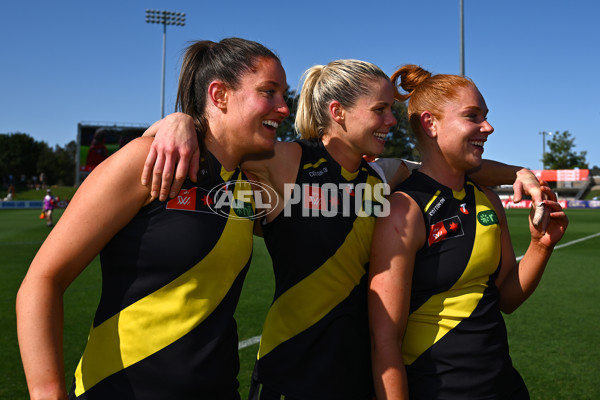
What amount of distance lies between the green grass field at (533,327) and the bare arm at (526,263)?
2116 millimetres

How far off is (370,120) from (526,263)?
105cm

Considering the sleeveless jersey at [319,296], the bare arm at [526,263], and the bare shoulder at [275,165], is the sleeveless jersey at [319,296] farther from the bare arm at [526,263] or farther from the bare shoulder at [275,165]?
the bare arm at [526,263]

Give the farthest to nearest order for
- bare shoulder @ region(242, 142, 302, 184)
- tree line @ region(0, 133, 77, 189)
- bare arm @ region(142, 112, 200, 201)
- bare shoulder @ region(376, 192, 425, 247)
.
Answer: tree line @ region(0, 133, 77, 189)
bare shoulder @ region(242, 142, 302, 184)
bare shoulder @ region(376, 192, 425, 247)
bare arm @ region(142, 112, 200, 201)

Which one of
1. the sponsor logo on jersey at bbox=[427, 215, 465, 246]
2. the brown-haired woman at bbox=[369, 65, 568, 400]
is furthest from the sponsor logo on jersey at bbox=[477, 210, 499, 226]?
the sponsor logo on jersey at bbox=[427, 215, 465, 246]

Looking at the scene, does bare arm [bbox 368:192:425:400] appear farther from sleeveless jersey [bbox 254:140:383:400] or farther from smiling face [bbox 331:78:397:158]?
smiling face [bbox 331:78:397:158]

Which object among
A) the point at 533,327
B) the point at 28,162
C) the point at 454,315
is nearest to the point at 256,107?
the point at 454,315

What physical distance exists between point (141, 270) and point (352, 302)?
902mm

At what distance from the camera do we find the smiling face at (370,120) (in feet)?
7.47

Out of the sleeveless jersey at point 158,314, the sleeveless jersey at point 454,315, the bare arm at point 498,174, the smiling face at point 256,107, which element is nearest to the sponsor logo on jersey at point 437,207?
the sleeveless jersey at point 454,315

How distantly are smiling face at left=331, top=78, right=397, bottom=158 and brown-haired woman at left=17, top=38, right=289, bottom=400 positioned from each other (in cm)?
69

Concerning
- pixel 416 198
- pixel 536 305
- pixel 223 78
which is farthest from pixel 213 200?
pixel 536 305

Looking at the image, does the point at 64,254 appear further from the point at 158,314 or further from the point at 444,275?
the point at 444,275

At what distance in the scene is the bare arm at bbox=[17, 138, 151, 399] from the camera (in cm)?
143

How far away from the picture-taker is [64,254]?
154cm
